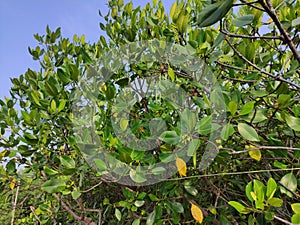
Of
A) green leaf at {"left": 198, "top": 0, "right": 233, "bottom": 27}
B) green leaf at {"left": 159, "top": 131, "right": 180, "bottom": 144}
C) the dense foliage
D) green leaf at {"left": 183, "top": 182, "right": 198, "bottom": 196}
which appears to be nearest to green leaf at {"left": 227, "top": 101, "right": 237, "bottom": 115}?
the dense foliage

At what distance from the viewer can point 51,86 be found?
0.92 meters

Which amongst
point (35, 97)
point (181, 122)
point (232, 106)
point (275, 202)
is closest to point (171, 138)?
point (181, 122)

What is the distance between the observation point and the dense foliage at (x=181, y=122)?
70cm

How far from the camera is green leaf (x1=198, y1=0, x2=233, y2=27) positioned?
→ 41 centimetres

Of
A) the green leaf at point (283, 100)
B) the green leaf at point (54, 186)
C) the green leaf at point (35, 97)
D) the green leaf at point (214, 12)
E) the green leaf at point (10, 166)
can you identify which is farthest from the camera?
the green leaf at point (10, 166)

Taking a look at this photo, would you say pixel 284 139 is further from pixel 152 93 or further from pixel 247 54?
pixel 152 93

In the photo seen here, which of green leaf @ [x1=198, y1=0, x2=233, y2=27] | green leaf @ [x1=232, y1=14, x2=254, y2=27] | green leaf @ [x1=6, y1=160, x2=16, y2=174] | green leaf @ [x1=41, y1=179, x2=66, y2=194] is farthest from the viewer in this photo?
green leaf @ [x1=6, y1=160, x2=16, y2=174]

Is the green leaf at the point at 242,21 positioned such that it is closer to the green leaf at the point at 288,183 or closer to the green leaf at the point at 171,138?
the green leaf at the point at 171,138

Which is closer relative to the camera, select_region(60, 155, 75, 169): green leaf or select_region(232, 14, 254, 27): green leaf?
select_region(232, 14, 254, 27): green leaf

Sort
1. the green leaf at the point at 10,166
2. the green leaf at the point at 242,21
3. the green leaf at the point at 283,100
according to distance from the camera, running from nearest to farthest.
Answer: the green leaf at the point at 242,21
the green leaf at the point at 283,100
the green leaf at the point at 10,166

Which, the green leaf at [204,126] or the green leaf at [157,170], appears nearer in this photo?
the green leaf at [204,126]

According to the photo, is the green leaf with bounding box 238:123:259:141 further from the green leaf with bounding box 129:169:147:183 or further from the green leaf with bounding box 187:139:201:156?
the green leaf with bounding box 129:169:147:183

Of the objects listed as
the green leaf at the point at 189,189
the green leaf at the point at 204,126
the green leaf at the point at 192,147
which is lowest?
the green leaf at the point at 189,189

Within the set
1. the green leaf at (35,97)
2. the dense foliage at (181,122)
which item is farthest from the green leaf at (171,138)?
the green leaf at (35,97)
